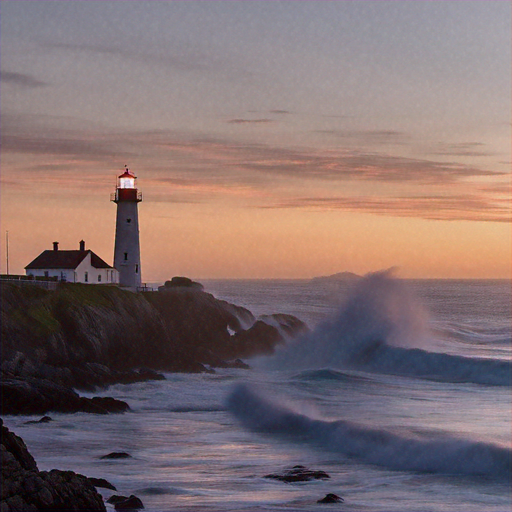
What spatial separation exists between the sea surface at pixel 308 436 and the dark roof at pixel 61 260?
988 centimetres

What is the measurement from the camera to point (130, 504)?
15398 millimetres

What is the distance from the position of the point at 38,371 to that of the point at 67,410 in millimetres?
4824

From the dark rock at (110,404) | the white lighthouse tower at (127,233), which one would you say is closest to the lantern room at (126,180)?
the white lighthouse tower at (127,233)

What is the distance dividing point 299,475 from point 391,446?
430cm

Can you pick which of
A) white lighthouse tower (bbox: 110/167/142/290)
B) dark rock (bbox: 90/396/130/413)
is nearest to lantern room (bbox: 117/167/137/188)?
white lighthouse tower (bbox: 110/167/142/290)

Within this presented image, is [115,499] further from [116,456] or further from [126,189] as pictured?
[126,189]

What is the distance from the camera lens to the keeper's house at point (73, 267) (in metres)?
44.0

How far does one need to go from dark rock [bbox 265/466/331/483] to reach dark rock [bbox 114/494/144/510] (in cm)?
338

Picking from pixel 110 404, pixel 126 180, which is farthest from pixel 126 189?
pixel 110 404

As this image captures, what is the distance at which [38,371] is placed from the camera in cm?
2903

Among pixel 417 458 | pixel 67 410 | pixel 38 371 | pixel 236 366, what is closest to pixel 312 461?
pixel 417 458

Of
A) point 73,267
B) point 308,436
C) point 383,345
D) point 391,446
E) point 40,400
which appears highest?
→ point 73,267

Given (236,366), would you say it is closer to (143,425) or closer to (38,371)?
(38,371)

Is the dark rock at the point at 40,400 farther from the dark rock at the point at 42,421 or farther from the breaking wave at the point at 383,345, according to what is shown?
the breaking wave at the point at 383,345
